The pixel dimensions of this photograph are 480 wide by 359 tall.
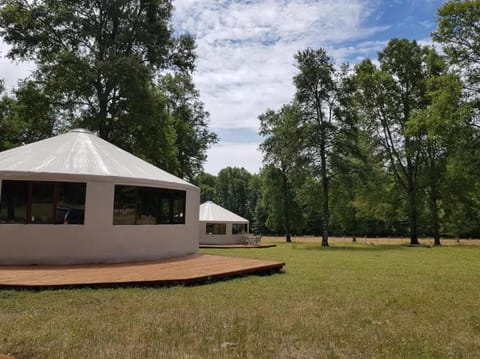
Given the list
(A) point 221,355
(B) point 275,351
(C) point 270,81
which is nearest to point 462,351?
(B) point 275,351

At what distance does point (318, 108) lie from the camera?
2180cm

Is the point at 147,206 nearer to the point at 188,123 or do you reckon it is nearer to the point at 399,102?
the point at 188,123

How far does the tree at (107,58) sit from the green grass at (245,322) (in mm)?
11698

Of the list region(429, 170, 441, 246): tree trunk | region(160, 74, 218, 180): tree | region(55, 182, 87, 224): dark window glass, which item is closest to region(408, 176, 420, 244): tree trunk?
region(429, 170, 441, 246): tree trunk

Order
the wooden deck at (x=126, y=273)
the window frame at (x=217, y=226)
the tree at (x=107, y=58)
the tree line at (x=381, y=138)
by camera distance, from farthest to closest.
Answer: the window frame at (x=217, y=226) < the tree line at (x=381, y=138) < the tree at (x=107, y=58) < the wooden deck at (x=126, y=273)

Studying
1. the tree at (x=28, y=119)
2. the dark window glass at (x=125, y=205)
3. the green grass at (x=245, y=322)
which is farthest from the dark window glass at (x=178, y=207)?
the tree at (x=28, y=119)

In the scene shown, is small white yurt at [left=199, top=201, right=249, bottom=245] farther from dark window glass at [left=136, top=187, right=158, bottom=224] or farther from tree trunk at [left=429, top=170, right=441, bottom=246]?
dark window glass at [left=136, top=187, right=158, bottom=224]

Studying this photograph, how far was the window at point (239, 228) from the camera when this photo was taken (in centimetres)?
2331

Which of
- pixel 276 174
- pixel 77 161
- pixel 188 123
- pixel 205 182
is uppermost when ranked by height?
pixel 188 123

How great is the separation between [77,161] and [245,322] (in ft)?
21.0

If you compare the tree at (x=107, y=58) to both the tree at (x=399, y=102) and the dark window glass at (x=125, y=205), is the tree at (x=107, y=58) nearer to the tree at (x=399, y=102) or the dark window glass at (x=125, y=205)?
the dark window glass at (x=125, y=205)

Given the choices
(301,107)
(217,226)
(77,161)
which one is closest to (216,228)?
(217,226)

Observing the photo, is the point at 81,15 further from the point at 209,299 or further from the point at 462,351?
the point at 462,351

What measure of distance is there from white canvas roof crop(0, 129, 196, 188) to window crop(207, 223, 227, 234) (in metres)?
12.3
